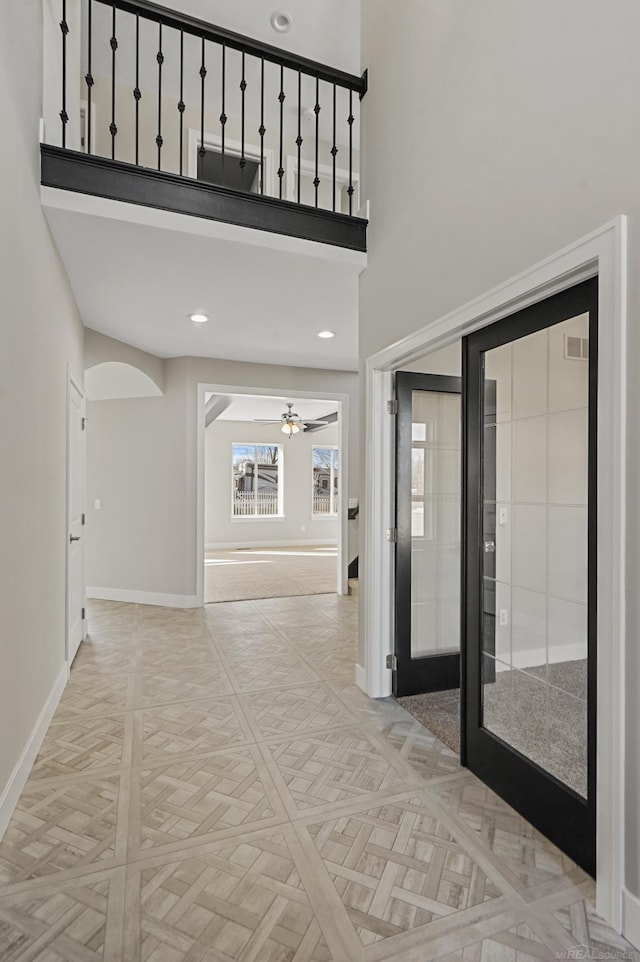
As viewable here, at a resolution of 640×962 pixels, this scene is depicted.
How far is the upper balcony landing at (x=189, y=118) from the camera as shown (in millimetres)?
2703

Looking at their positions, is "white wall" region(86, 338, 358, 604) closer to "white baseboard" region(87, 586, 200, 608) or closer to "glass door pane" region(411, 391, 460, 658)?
"white baseboard" region(87, 586, 200, 608)

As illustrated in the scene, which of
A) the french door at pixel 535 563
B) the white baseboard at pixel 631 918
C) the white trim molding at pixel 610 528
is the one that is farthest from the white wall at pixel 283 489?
the white baseboard at pixel 631 918

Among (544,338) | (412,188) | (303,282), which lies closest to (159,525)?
(303,282)

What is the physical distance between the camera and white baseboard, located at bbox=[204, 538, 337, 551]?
35.5 ft

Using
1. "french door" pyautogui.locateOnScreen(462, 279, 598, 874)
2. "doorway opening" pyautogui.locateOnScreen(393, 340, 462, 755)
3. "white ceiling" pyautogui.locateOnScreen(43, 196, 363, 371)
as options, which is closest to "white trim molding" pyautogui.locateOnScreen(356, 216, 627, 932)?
"french door" pyautogui.locateOnScreen(462, 279, 598, 874)

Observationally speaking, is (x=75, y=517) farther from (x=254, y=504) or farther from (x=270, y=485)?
(x=270, y=485)

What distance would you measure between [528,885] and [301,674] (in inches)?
79.4

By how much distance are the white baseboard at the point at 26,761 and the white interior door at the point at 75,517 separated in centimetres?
61

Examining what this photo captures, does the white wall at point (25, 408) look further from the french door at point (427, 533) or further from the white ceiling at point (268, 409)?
the white ceiling at point (268, 409)

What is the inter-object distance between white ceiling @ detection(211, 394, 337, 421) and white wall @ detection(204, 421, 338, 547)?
18.2 inches

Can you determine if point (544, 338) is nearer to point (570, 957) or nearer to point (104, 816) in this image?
point (570, 957)

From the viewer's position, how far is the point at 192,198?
109 inches

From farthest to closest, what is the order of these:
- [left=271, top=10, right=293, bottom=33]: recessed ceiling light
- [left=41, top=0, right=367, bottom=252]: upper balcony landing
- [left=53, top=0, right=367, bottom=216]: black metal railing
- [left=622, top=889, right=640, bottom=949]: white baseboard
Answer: [left=53, top=0, right=367, bottom=216]: black metal railing
[left=271, top=10, right=293, bottom=33]: recessed ceiling light
[left=41, top=0, right=367, bottom=252]: upper balcony landing
[left=622, top=889, right=640, bottom=949]: white baseboard

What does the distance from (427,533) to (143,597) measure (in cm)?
363
